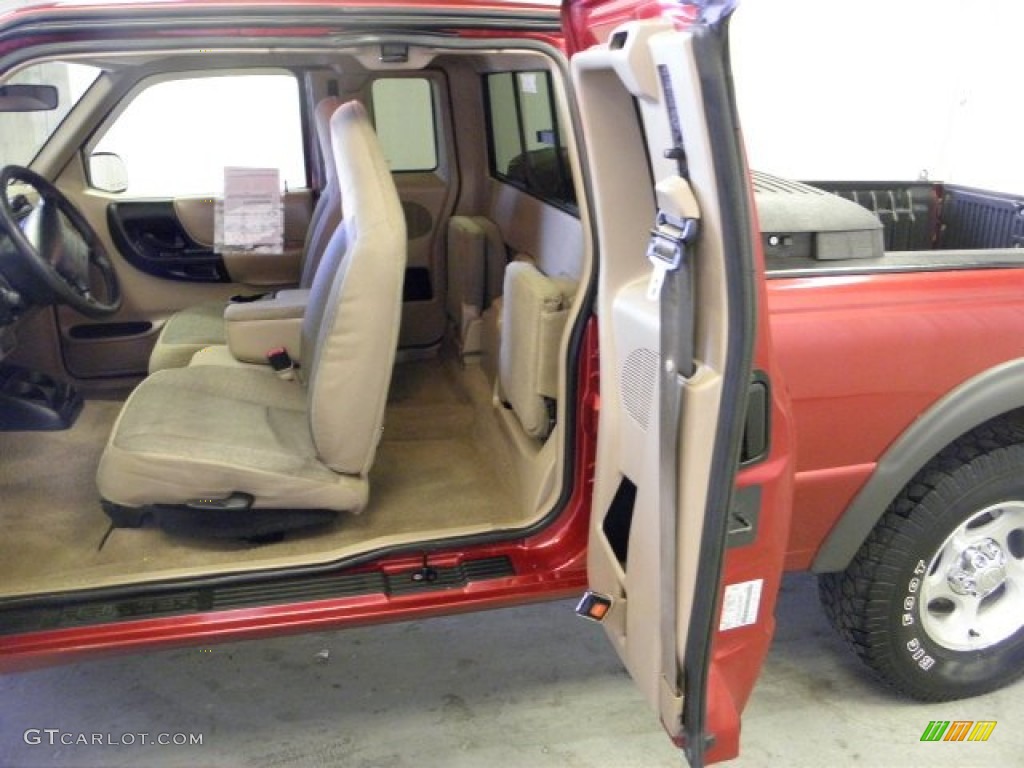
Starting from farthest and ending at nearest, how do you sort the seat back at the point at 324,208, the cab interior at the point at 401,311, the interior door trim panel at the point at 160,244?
the interior door trim panel at the point at 160,244, the seat back at the point at 324,208, the cab interior at the point at 401,311

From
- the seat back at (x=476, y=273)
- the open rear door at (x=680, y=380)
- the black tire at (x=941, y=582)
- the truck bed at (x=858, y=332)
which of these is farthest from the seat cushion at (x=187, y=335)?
the black tire at (x=941, y=582)

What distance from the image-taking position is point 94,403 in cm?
283

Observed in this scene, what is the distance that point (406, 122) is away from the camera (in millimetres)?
3205

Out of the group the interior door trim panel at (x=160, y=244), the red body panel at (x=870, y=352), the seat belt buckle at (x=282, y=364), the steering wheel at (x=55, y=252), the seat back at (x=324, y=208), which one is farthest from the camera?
the interior door trim panel at (x=160, y=244)

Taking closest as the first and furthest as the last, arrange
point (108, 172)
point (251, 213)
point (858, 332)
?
1. point (858, 332)
2. point (108, 172)
3. point (251, 213)

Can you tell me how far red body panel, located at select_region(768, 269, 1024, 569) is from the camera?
1697mm

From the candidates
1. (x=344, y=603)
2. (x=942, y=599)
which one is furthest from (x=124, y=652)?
(x=942, y=599)

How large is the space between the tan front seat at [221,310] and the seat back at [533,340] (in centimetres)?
79

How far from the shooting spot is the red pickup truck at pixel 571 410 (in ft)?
4.70

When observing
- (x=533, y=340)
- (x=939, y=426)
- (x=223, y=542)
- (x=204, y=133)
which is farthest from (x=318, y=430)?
(x=204, y=133)

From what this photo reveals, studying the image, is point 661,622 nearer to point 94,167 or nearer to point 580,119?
point 580,119

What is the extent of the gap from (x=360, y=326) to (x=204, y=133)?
3113mm

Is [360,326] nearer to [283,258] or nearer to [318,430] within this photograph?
[318,430]

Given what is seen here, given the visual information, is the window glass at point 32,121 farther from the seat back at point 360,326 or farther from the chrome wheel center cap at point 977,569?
the chrome wheel center cap at point 977,569
